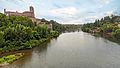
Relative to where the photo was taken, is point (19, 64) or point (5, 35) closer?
point (19, 64)

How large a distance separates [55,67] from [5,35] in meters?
17.8

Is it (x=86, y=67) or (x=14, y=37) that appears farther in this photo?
(x=14, y=37)

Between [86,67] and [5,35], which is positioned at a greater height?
[5,35]

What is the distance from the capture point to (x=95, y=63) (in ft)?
76.4

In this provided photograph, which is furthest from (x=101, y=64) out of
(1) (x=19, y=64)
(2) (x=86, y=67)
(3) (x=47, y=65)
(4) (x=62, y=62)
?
(1) (x=19, y=64)

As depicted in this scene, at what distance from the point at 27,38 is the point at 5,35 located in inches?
198

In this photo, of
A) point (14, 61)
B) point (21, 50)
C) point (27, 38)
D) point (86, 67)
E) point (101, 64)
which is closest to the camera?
point (86, 67)

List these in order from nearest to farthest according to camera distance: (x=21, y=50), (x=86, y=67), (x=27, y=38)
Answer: (x=86, y=67), (x=21, y=50), (x=27, y=38)

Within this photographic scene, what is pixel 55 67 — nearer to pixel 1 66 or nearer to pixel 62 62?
pixel 62 62

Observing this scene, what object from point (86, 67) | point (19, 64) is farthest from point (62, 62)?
point (19, 64)

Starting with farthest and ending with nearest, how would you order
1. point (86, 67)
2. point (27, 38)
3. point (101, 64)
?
point (27, 38)
point (101, 64)
point (86, 67)

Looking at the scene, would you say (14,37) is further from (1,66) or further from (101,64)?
(101,64)

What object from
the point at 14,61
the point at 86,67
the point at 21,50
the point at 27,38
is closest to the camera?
the point at 86,67

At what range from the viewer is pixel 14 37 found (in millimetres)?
35969
